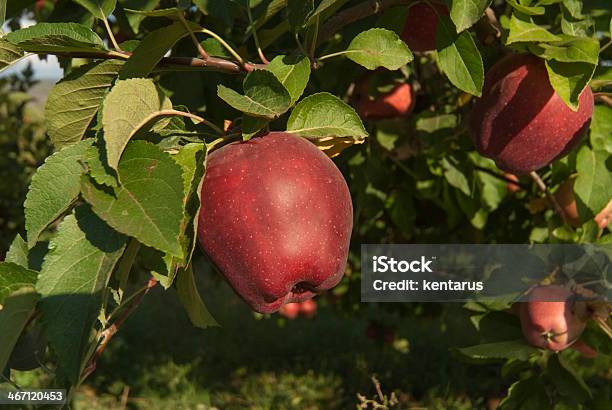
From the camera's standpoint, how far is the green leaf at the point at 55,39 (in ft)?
3.14

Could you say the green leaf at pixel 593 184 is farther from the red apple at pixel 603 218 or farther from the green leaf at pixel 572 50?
the green leaf at pixel 572 50

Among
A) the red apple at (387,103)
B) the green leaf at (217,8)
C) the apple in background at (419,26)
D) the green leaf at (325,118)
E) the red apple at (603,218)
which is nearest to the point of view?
the green leaf at (325,118)

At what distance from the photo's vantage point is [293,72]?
40.8 inches

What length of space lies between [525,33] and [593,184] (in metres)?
0.53

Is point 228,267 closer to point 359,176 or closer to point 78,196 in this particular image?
point 78,196

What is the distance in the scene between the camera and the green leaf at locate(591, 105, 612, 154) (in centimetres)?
160

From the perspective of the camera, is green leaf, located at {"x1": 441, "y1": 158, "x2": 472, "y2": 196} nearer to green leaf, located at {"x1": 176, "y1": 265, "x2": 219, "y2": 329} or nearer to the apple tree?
the apple tree

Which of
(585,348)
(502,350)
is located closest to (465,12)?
(502,350)

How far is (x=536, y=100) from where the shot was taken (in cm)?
132

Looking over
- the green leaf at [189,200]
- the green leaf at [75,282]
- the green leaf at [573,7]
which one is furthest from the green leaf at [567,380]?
the green leaf at [75,282]

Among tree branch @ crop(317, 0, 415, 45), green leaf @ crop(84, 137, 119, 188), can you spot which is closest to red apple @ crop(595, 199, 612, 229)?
tree branch @ crop(317, 0, 415, 45)

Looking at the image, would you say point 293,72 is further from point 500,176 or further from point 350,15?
point 500,176

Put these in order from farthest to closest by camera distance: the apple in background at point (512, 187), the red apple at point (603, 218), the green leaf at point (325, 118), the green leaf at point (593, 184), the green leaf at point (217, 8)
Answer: the apple in background at point (512, 187), the red apple at point (603, 218), the green leaf at point (593, 184), the green leaf at point (217, 8), the green leaf at point (325, 118)

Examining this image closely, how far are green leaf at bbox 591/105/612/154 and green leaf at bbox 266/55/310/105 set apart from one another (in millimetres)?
835
